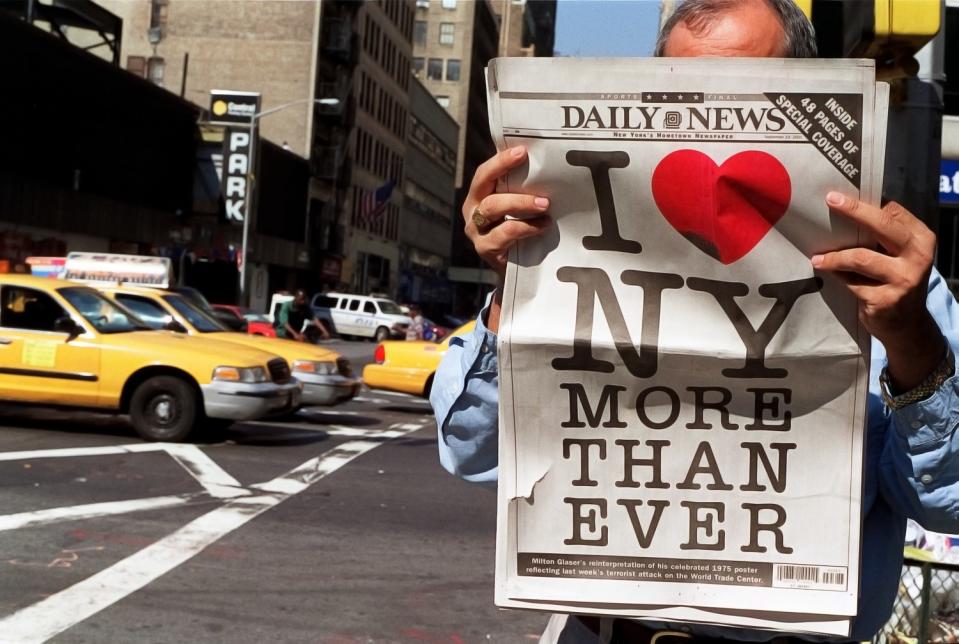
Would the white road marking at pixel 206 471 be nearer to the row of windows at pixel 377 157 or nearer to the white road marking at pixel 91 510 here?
the white road marking at pixel 91 510

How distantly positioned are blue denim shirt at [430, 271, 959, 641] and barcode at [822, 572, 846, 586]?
13cm

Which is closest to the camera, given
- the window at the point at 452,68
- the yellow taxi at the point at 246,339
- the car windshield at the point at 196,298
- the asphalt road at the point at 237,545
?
the asphalt road at the point at 237,545

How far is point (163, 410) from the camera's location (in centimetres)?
1221

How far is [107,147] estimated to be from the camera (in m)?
38.3

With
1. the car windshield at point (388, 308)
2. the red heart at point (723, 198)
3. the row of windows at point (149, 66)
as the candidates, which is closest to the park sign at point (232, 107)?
the car windshield at point (388, 308)

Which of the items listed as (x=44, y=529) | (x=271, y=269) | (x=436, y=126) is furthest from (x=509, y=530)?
(x=436, y=126)

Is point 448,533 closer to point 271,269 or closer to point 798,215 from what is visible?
point 798,215

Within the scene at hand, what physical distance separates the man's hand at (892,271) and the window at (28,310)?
12029mm

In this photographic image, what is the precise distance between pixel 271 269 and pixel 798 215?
2160 inches

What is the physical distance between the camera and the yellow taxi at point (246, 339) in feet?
49.1

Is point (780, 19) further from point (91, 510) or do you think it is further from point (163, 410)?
point (163, 410)

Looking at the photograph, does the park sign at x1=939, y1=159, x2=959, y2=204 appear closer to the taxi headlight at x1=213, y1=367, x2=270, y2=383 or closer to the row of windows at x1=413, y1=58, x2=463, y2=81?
Result: the taxi headlight at x1=213, y1=367, x2=270, y2=383

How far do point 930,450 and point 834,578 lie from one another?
24 cm

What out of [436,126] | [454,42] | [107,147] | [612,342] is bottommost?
[612,342]
